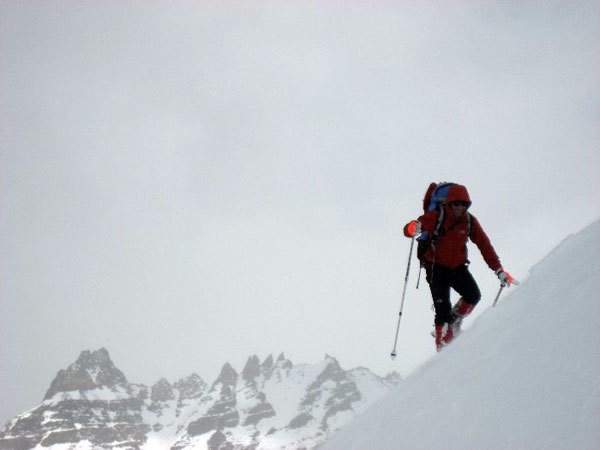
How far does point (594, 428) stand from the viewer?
1.96 meters

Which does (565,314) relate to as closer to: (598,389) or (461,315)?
(598,389)

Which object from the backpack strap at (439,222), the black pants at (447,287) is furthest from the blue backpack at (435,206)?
the black pants at (447,287)

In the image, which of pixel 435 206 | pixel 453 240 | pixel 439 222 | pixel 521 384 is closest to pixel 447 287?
pixel 453 240

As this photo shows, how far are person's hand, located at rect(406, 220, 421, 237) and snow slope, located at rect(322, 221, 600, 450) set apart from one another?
2657 millimetres

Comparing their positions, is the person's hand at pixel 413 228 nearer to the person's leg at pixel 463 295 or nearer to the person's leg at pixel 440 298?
the person's leg at pixel 440 298

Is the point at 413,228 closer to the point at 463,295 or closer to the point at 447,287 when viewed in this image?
the point at 447,287

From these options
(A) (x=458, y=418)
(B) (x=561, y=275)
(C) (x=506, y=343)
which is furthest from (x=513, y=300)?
(A) (x=458, y=418)

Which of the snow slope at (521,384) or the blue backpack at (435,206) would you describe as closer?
the snow slope at (521,384)

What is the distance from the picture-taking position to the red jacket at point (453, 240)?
7.03 metres

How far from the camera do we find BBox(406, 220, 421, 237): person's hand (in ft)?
22.6

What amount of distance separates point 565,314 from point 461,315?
419cm

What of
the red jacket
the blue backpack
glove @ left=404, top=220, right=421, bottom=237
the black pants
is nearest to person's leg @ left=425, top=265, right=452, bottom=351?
the black pants

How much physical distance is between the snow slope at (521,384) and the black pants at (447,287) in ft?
9.29

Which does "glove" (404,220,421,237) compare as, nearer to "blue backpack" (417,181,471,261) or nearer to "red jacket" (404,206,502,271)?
"red jacket" (404,206,502,271)
